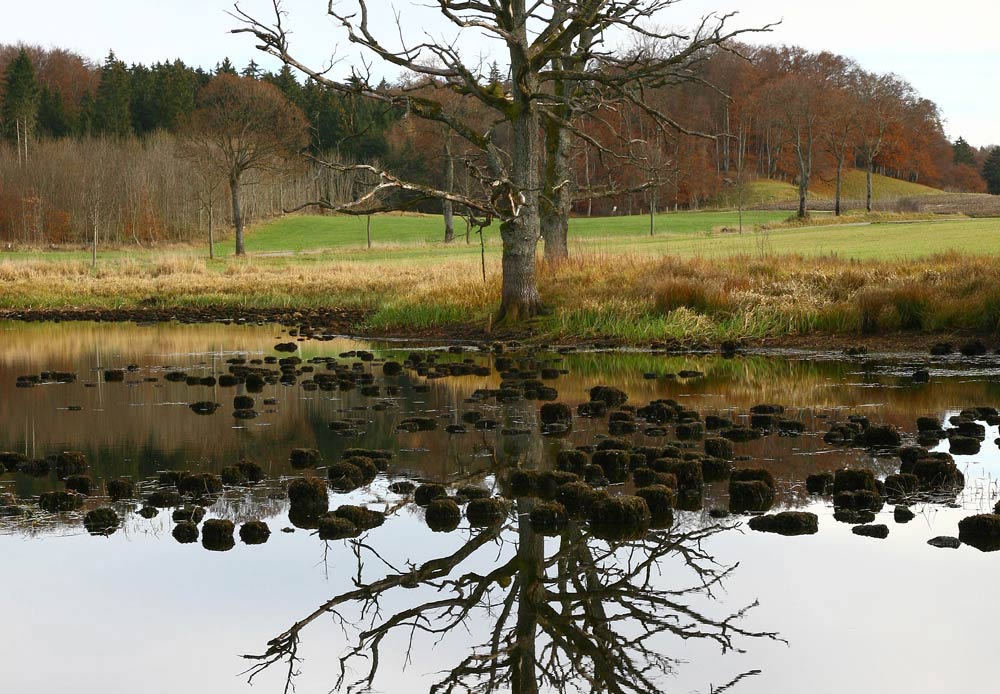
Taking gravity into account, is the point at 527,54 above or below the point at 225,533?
above

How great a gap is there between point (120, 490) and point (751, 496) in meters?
5.17

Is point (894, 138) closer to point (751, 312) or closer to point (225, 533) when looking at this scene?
point (751, 312)

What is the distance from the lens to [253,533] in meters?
7.78

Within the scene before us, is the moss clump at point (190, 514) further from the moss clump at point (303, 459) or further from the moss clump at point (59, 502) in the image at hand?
the moss clump at point (303, 459)

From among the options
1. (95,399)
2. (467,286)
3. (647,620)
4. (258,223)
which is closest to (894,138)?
(258,223)

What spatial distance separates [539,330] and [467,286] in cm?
398

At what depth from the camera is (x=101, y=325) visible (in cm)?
3150

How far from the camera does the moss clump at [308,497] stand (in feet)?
28.5

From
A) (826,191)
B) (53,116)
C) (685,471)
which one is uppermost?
(53,116)

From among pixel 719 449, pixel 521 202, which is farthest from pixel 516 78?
pixel 719 449

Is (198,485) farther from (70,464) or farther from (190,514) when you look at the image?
(70,464)

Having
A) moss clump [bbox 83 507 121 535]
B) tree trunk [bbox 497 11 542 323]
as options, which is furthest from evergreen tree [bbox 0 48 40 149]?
moss clump [bbox 83 507 121 535]

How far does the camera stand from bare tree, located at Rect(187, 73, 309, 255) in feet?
203

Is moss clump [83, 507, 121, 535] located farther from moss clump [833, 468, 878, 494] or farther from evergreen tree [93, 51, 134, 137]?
evergreen tree [93, 51, 134, 137]
